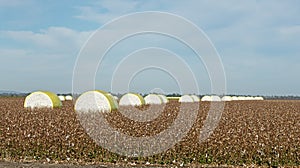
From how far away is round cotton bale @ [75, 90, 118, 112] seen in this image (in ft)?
82.7

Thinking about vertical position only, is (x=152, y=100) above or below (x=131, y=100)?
above

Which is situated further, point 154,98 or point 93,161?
point 154,98

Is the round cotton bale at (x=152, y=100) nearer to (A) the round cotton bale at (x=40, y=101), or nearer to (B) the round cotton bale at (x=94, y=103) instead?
(A) the round cotton bale at (x=40, y=101)

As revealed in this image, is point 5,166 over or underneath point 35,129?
underneath

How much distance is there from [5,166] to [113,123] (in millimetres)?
7309

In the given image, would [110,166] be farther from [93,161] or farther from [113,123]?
[113,123]

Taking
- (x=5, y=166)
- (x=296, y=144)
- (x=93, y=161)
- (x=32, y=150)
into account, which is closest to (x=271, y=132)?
(x=296, y=144)

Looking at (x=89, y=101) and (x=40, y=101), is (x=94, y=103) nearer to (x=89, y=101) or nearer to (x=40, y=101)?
(x=89, y=101)

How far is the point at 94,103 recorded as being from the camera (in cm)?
2558

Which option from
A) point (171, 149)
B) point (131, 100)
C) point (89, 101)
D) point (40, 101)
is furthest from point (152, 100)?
point (171, 149)

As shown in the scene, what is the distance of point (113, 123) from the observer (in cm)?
1872

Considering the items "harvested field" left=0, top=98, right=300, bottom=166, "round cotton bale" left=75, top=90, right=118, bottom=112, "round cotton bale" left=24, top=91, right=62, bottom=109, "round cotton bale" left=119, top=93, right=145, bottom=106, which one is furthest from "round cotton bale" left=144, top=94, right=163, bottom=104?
"harvested field" left=0, top=98, right=300, bottom=166

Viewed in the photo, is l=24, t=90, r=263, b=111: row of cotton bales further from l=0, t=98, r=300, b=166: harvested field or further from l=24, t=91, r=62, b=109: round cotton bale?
l=0, t=98, r=300, b=166: harvested field

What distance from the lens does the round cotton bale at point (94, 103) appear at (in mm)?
25198
